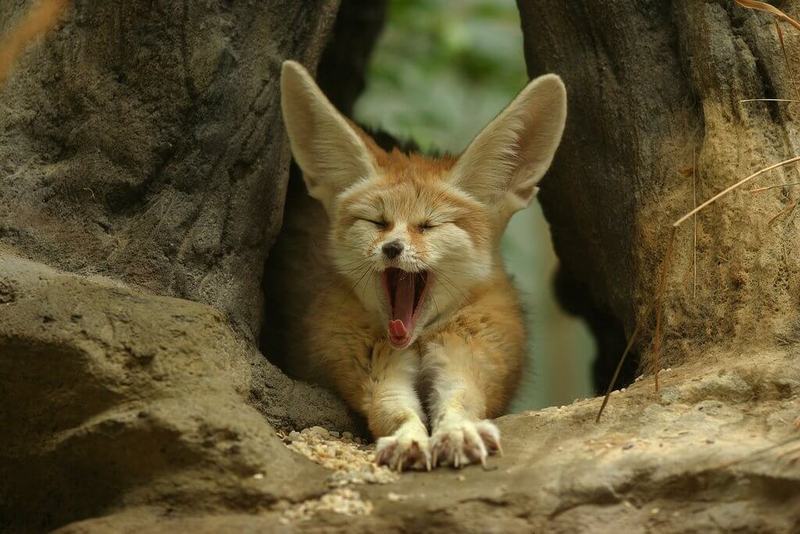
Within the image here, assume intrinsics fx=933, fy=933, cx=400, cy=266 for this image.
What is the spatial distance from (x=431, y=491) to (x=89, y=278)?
5.13 feet

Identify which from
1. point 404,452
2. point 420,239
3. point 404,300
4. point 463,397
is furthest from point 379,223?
point 404,452

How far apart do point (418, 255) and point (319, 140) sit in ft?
2.83

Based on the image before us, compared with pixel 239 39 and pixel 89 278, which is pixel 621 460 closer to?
pixel 89 278

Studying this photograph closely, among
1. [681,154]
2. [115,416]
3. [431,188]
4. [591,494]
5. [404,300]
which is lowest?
[591,494]

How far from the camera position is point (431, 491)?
287 cm

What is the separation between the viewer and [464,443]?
3.11 metres

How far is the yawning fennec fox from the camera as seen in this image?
391 centimetres

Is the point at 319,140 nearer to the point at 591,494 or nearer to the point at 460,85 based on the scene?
the point at 591,494

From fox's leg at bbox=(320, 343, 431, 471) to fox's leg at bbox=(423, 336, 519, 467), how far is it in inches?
2.3

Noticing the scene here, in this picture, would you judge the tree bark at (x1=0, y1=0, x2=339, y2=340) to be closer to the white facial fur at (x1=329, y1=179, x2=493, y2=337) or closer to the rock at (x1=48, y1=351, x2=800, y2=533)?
the white facial fur at (x1=329, y1=179, x2=493, y2=337)

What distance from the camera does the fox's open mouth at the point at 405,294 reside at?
158 inches

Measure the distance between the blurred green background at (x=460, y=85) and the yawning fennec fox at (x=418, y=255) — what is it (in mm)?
2950

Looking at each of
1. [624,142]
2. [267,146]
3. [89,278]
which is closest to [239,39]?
[267,146]

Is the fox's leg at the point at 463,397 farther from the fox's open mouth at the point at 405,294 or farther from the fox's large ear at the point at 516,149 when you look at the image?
the fox's large ear at the point at 516,149
